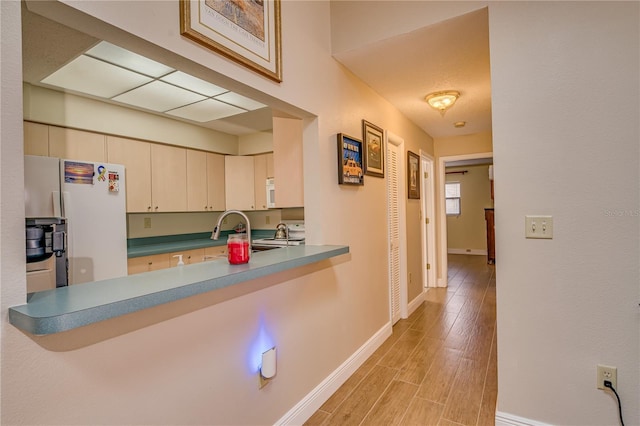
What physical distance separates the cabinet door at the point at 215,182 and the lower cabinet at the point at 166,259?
28.5 inches

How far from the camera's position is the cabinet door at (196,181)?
437cm

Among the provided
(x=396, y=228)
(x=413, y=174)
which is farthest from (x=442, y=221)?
(x=396, y=228)

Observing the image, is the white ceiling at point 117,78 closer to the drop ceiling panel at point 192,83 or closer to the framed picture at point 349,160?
the drop ceiling panel at point 192,83

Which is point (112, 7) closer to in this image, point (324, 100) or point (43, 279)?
point (324, 100)

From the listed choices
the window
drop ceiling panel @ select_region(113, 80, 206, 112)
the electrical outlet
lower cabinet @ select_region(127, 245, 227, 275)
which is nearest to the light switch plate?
the electrical outlet

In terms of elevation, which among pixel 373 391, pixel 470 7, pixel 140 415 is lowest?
pixel 373 391

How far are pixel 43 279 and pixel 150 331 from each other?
142cm

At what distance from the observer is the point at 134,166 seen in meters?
3.72

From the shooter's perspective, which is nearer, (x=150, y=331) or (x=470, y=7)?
(x=150, y=331)

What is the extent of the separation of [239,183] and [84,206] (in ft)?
7.81

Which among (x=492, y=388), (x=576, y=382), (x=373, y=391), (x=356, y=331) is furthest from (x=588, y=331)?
(x=356, y=331)

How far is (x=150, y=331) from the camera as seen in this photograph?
46.7 inches

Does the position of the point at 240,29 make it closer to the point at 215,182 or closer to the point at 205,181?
the point at 205,181

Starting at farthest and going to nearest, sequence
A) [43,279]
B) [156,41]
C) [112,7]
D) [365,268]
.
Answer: [365,268] → [43,279] → [156,41] → [112,7]
